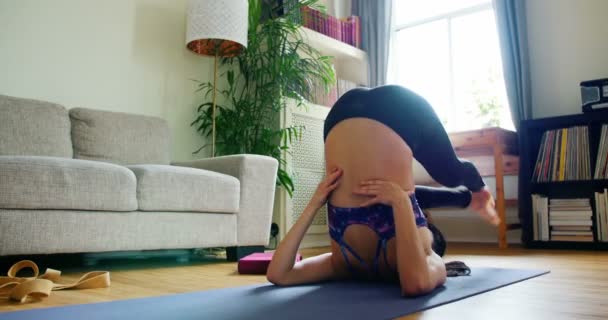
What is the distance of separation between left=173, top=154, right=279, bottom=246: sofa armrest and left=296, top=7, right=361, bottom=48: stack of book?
A: 1598 mm

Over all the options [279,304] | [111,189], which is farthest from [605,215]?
[111,189]

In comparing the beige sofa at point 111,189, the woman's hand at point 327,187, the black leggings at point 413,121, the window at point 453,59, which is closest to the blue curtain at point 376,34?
the window at point 453,59

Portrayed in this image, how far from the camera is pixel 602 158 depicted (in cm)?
324

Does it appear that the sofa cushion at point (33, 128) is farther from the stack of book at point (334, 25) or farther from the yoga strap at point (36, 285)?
the stack of book at point (334, 25)

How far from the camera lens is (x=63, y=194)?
203cm

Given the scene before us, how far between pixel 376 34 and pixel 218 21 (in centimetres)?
185

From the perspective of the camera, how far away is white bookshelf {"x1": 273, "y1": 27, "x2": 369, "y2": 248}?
3.66 metres

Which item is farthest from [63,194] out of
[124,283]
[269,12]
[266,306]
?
[269,12]

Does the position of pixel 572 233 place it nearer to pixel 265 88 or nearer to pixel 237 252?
pixel 237 252

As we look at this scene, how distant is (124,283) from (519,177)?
9.16 ft

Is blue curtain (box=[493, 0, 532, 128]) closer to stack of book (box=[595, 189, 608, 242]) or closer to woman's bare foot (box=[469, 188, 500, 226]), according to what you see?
stack of book (box=[595, 189, 608, 242])

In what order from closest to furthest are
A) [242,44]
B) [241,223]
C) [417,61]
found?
[241,223], [242,44], [417,61]

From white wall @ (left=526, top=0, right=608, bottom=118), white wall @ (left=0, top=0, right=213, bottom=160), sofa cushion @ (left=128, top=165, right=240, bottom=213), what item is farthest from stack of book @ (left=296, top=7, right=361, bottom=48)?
sofa cushion @ (left=128, top=165, right=240, bottom=213)

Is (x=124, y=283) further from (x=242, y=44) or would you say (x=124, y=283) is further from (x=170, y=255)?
(x=242, y=44)
